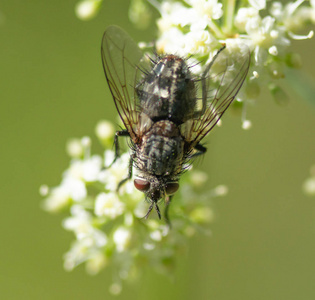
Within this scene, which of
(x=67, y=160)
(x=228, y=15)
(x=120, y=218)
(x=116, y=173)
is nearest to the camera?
(x=228, y=15)

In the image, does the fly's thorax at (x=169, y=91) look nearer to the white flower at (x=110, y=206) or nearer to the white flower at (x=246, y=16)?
the white flower at (x=246, y=16)

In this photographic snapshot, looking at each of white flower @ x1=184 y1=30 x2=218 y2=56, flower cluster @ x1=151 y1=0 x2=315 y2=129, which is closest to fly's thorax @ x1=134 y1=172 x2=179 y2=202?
flower cluster @ x1=151 y1=0 x2=315 y2=129

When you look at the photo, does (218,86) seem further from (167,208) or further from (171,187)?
(167,208)

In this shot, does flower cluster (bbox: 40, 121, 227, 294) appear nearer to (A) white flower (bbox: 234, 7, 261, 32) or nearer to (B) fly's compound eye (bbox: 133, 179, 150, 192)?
(B) fly's compound eye (bbox: 133, 179, 150, 192)

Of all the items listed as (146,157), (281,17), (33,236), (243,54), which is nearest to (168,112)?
(146,157)

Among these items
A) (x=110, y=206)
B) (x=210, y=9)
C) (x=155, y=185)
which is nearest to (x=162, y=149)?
(x=155, y=185)
